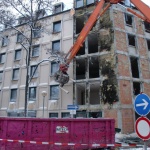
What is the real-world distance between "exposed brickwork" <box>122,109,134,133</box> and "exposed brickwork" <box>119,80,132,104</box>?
961 mm

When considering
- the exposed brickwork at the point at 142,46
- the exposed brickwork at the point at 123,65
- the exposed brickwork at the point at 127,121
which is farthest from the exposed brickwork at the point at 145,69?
the exposed brickwork at the point at 127,121

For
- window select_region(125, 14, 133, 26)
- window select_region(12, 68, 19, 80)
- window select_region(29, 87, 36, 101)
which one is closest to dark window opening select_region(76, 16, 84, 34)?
window select_region(125, 14, 133, 26)

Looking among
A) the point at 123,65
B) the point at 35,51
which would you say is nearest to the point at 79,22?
the point at 35,51

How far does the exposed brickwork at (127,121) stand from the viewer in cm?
2020

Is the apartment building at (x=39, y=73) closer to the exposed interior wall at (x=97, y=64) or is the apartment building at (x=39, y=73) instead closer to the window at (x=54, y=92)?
the window at (x=54, y=92)

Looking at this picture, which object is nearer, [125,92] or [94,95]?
[125,92]

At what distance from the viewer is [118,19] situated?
942 inches

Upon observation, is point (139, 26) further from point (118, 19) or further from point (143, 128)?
point (143, 128)

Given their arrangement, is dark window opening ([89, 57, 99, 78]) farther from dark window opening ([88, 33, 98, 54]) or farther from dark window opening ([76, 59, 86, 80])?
dark window opening ([88, 33, 98, 54])

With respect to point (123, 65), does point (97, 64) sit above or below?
above

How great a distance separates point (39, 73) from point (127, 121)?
12.0 meters

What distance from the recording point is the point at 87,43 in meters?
24.8

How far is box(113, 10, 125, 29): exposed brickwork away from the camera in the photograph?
23552 millimetres

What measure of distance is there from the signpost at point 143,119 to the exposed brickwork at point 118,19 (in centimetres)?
1881
